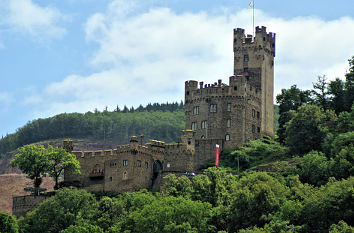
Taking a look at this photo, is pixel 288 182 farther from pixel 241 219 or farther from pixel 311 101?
pixel 311 101

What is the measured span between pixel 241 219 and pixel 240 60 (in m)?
39.9

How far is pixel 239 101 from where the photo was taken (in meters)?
104

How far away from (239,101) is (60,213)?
1240 inches

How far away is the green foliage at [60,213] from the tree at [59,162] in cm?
815

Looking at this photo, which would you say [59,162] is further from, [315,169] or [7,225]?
[315,169]

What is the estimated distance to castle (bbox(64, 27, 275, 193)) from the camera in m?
93.7

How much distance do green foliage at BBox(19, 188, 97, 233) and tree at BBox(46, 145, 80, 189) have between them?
26.7 feet

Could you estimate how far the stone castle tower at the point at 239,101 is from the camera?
339ft

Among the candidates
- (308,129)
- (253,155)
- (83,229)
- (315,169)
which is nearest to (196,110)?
(253,155)

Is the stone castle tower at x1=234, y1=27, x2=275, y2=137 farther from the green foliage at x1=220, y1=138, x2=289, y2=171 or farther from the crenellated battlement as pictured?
the green foliage at x1=220, y1=138, x2=289, y2=171

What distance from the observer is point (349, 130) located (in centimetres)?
9144

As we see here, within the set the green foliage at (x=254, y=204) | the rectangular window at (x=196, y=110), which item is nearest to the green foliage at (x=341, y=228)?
the green foliage at (x=254, y=204)

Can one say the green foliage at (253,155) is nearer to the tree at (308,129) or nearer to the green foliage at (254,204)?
the tree at (308,129)

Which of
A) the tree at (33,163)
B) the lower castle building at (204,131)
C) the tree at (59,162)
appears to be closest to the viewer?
the lower castle building at (204,131)
